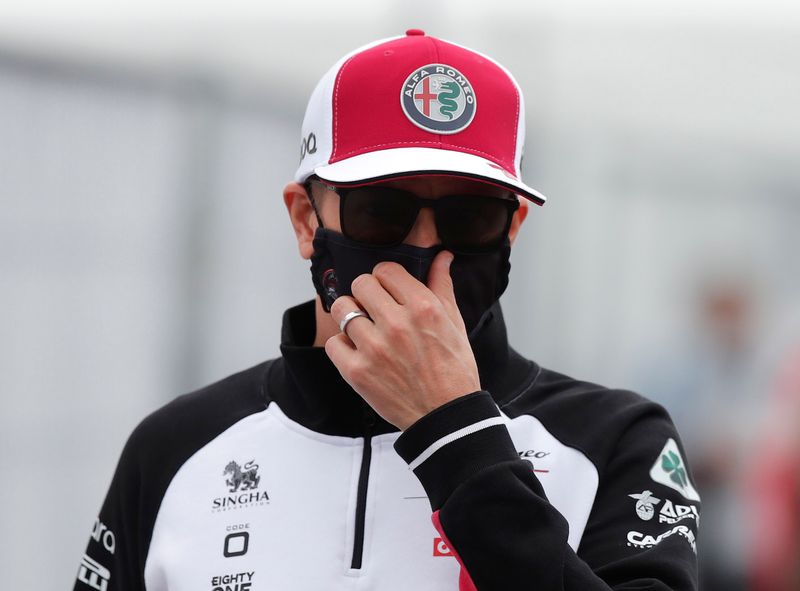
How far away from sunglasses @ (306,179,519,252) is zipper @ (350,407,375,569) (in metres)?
0.33

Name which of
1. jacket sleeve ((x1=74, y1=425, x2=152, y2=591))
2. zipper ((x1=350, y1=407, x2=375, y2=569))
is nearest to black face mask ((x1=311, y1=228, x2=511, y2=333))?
zipper ((x1=350, y1=407, x2=375, y2=569))

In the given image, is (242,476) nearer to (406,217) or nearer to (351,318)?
(351,318)

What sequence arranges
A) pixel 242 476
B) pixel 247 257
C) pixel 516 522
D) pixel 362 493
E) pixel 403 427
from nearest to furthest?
pixel 516 522
pixel 403 427
pixel 362 493
pixel 242 476
pixel 247 257

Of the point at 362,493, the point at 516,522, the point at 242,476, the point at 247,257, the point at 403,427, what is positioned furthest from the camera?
the point at 247,257

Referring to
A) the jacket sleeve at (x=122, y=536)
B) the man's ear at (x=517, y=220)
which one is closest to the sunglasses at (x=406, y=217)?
the man's ear at (x=517, y=220)

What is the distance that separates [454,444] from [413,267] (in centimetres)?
37

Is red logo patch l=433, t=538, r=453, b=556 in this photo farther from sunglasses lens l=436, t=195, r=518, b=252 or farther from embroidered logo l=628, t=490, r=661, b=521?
sunglasses lens l=436, t=195, r=518, b=252

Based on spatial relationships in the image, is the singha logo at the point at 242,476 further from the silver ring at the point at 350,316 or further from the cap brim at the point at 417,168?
the cap brim at the point at 417,168

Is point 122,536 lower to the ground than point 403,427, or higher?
lower

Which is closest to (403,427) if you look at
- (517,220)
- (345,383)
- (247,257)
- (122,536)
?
(345,383)

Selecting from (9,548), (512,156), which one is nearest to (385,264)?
(512,156)

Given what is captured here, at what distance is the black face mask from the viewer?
203cm

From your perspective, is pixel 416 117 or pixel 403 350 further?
pixel 416 117

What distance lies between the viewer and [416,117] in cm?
211
